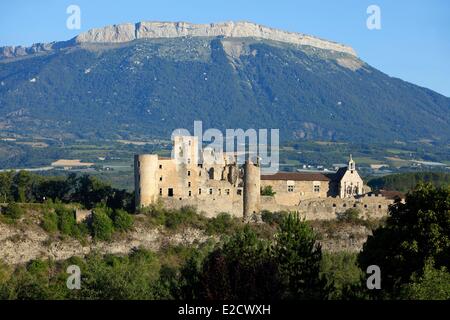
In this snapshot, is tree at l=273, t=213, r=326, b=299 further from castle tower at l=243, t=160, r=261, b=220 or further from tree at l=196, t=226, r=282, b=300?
castle tower at l=243, t=160, r=261, b=220

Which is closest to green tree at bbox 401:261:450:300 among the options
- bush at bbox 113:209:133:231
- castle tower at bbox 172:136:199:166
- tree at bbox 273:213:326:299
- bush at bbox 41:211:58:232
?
tree at bbox 273:213:326:299

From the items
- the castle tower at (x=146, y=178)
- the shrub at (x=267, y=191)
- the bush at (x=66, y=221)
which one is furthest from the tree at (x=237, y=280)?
the shrub at (x=267, y=191)

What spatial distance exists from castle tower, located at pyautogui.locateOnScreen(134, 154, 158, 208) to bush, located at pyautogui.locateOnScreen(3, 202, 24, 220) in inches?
249

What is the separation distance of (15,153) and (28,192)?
121 metres

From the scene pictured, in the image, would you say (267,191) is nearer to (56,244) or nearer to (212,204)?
(212,204)

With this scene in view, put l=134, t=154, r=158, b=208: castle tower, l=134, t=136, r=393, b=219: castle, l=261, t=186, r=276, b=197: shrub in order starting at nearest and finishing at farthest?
1. l=134, t=154, r=158, b=208: castle tower
2. l=134, t=136, r=393, b=219: castle
3. l=261, t=186, r=276, b=197: shrub

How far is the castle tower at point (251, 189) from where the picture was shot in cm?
6375

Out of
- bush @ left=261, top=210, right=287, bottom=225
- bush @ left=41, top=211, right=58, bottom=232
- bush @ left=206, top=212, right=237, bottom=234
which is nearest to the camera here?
bush @ left=41, top=211, right=58, bottom=232

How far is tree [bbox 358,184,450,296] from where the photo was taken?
42.6m

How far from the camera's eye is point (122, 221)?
60.8m

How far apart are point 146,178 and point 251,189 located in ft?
20.1

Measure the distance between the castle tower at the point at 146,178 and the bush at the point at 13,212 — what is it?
632 cm

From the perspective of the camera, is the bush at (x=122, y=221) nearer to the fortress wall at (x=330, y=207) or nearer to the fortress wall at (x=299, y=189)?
the fortress wall at (x=330, y=207)
